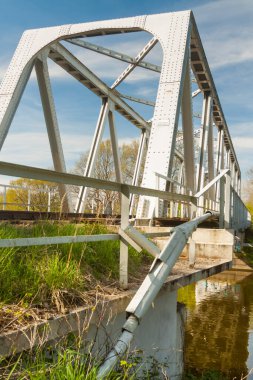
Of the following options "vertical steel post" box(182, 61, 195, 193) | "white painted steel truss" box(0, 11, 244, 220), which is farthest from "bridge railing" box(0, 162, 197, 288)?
"vertical steel post" box(182, 61, 195, 193)

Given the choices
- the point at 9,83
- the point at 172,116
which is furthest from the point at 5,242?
the point at 9,83

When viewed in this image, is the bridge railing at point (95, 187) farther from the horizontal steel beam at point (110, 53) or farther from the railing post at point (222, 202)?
the horizontal steel beam at point (110, 53)

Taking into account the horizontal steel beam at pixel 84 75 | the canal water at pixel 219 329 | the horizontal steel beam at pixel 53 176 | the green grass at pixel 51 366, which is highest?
the horizontal steel beam at pixel 84 75

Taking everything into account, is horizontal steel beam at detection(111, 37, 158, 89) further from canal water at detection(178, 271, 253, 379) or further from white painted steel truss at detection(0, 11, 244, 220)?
canal water at detection(178, 271, 253, 379)

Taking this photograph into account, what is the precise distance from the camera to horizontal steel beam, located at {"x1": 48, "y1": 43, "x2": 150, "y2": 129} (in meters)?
16.1

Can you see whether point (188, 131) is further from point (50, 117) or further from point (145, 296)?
point (145, 296)

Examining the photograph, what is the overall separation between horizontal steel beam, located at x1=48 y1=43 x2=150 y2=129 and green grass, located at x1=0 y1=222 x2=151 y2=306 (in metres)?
12.7

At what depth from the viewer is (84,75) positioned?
1773cm

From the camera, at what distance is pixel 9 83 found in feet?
46.9

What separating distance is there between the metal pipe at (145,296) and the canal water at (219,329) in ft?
5.02

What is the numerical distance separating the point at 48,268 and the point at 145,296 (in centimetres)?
84

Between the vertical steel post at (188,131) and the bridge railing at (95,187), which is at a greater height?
the vertical steel post at (188,131)

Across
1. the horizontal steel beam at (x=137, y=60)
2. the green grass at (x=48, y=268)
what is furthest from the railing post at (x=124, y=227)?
the horizontal steel beam at (x=137, y=60)

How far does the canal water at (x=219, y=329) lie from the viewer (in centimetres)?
724
